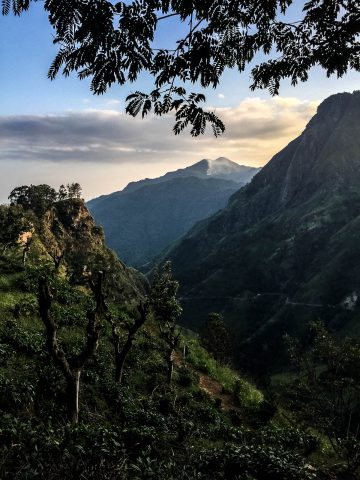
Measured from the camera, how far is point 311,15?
853 cm

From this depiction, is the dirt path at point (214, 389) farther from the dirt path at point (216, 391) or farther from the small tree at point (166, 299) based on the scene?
the small tree at point (166, 299)

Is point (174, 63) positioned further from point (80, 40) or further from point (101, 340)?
point (101, 340)

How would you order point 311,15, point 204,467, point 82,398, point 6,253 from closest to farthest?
1. point 311,15
2. point 204,467
3. point 82,398
4. point 6,253

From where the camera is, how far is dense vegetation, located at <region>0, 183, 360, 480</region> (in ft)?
44.6

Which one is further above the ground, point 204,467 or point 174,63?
point 174,63

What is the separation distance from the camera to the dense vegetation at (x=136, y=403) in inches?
535

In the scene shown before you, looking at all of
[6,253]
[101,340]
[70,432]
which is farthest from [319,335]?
[6,253]

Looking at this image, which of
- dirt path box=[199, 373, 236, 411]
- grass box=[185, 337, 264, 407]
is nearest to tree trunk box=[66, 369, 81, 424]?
dirt path box=[199, 373, 236, 411]

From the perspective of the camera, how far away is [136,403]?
27.3 meters

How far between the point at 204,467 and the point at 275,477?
2560 mm

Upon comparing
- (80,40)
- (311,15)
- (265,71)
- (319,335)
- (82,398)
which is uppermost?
(311,15)

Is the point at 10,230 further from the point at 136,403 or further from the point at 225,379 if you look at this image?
the point at 136,403

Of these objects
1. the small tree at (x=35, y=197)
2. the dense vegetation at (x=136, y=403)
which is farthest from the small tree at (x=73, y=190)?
the dense vegetation at (x=136, y=403)

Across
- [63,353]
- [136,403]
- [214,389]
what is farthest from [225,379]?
[63,353]
